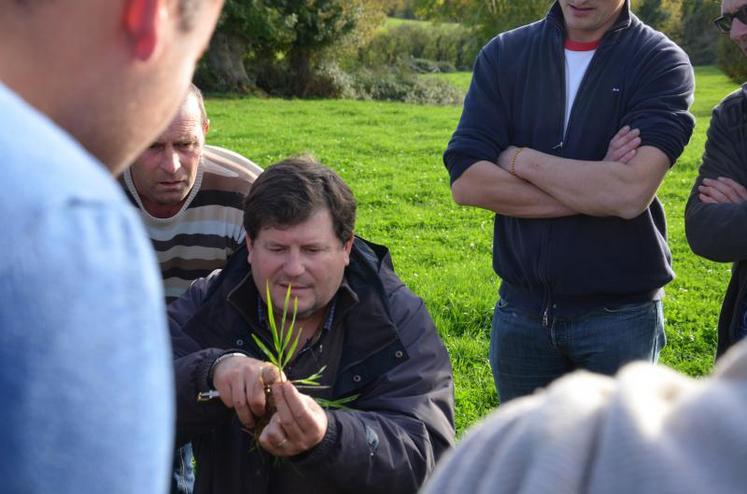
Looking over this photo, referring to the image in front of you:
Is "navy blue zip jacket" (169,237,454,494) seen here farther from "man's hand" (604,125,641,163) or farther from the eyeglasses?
the eyeglasses

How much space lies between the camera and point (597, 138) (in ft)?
11.6

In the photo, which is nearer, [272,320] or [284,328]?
[272,320]

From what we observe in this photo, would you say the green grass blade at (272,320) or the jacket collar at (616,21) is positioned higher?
the jacket collar at (616,21)

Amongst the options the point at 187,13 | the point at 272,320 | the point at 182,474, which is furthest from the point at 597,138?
the point at 187,13

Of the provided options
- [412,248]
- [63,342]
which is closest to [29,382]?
[63,342]

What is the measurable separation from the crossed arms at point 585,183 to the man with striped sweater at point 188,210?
1068mm

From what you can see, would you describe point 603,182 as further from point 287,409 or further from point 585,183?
point 287,409

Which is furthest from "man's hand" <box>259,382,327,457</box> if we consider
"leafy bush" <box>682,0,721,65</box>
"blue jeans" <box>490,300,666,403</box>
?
"leafy bush" <box>682,0,721,65</box>

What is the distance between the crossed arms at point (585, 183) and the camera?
3.42m

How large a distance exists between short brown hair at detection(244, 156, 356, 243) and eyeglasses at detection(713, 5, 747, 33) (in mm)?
1604

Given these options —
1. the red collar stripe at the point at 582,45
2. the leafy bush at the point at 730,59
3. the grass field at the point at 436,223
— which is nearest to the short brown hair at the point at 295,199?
the red collar stripe at the point at 582,45

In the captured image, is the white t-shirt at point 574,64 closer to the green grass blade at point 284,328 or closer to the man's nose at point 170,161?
the green grass blade at point 284,328

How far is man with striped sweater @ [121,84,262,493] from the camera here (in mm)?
3797

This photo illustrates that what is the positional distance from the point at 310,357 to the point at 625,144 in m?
1.34
